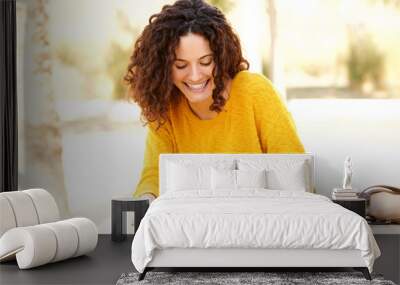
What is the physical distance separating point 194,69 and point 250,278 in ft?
8.71

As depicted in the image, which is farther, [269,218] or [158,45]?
[158,45]

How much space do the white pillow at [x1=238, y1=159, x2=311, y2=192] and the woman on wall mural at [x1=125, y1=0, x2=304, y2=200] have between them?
0.29 m

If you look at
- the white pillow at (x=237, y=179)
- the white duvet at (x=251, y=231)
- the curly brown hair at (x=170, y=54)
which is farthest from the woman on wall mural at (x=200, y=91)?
the white duvet at (x=251, y=231)

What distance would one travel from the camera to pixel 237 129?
23.7ft

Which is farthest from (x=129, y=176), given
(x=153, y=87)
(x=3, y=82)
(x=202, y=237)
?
(x=202, y=237)

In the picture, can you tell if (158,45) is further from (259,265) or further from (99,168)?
(259,265)

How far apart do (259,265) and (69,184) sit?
296 centimetres

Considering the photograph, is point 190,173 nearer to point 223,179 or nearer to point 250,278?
point 223,179

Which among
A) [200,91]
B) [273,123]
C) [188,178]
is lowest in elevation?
[188,178]

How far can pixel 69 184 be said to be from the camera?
7516 millimetres

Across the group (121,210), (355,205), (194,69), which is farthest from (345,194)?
(121,210)

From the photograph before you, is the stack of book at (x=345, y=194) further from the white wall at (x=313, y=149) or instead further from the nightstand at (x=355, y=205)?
the white wall at (x=313, y=149)

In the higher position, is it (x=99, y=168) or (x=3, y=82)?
(x=3, y=82)

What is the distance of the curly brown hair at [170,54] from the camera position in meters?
7.18
